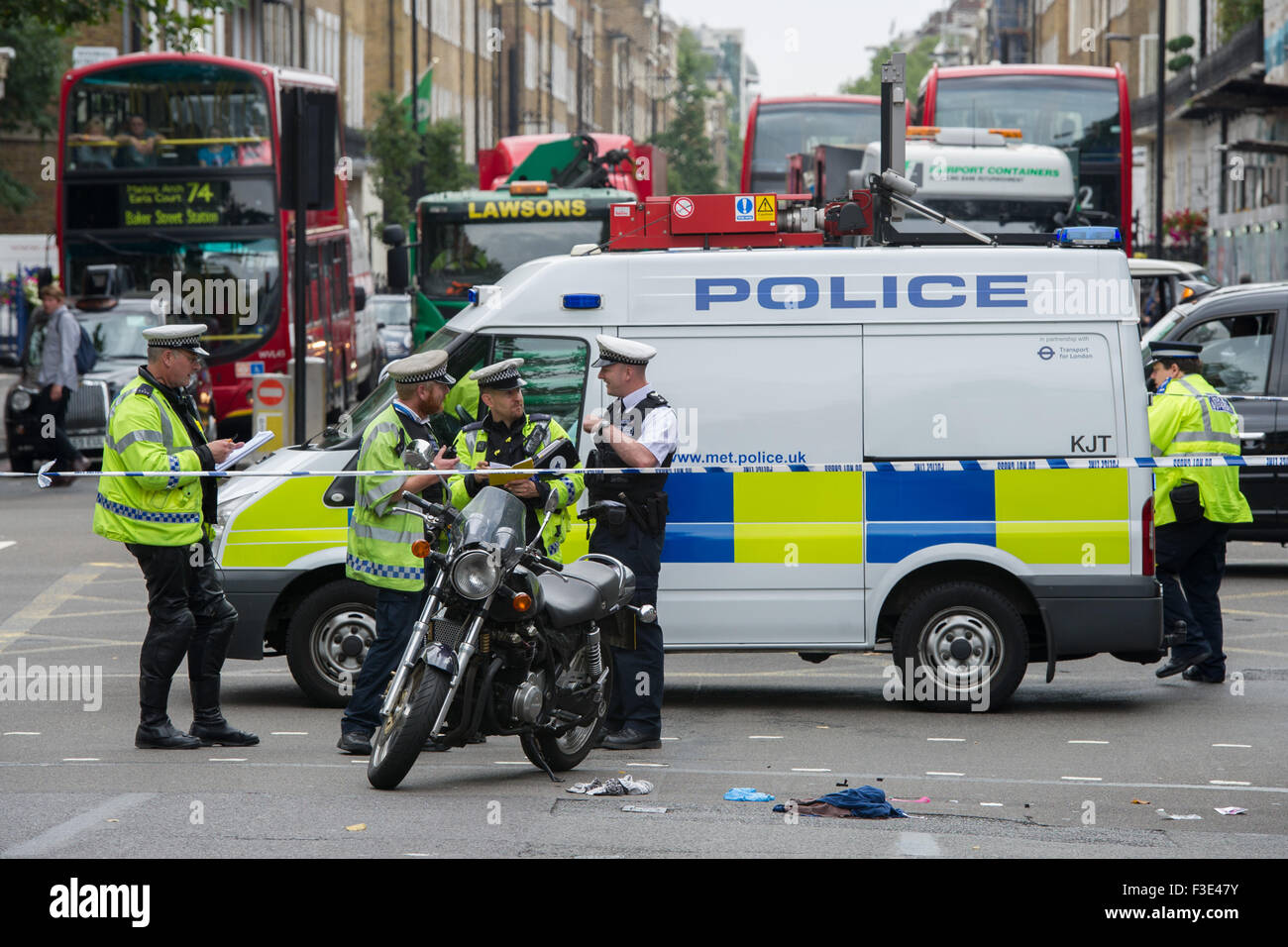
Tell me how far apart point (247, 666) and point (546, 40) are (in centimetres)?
8099

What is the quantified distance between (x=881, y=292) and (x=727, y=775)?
249 centimetres

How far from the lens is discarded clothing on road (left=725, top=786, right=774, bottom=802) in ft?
23.1

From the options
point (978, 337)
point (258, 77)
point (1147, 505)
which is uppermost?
point (258, 77)

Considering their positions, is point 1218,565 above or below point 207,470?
below

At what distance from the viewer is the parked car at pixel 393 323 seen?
116 ft

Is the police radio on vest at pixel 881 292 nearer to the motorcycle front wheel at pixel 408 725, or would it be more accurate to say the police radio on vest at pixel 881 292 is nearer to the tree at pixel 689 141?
the motorcycle front wheel at pixel 408 725

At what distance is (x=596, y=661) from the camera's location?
766cm

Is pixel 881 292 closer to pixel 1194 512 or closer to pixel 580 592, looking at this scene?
pixel 580 592

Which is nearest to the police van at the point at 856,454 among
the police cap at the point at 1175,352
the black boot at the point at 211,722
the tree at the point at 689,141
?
the black boot at the point at 211,722

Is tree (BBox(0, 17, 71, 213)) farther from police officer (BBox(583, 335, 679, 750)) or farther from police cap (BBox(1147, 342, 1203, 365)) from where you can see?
police officer (BBox(583, 335, 679, 750))

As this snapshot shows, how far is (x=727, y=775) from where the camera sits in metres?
7.62

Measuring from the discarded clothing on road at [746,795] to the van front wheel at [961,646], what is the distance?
203cm
